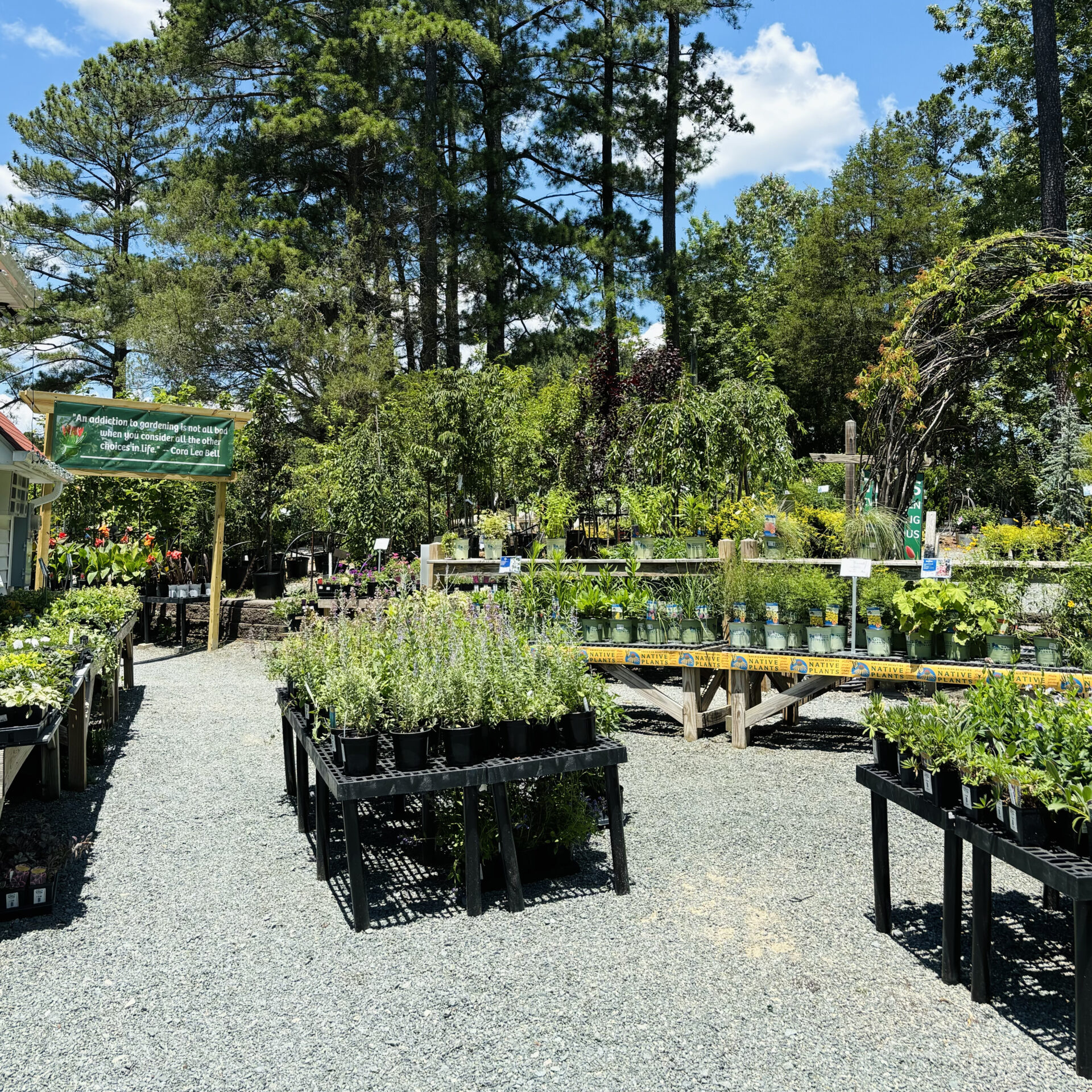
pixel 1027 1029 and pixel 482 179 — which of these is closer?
pixel 1027 1029

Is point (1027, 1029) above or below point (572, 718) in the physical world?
below

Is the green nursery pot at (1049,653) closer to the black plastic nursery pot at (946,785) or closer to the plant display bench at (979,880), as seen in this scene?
the plant display bench at (979,880)

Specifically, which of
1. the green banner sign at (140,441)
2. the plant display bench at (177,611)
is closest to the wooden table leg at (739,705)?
the green banner sign at (140,441)

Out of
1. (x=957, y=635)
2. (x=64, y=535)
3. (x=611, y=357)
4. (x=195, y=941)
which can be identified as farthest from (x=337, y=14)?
(x=195, y=941)

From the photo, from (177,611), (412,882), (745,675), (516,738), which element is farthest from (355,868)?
(177,611)

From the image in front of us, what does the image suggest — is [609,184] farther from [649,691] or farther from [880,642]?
[880,642]

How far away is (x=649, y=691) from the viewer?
708cm

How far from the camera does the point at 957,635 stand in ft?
19.3

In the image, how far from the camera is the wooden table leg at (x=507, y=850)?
3844 mm

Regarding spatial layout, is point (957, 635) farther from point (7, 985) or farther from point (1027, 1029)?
point (7, 985)

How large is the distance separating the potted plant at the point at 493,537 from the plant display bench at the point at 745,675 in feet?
6.35

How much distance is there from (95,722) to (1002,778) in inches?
238

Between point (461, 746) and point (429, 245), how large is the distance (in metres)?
14.0

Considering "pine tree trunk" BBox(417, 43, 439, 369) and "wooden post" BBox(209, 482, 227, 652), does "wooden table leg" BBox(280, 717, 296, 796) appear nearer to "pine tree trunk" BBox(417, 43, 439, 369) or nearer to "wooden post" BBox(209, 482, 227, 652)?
"wooden post" BBox(209, 482, 227, 652)
